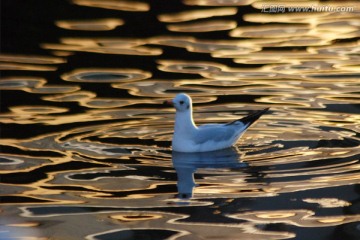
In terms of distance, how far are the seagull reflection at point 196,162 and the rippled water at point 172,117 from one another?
22 millimetres

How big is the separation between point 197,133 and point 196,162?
0.56 metres

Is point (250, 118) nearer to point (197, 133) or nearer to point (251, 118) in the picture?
point (251, 118)

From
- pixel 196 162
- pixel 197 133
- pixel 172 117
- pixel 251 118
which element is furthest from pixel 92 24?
pixel 196 162

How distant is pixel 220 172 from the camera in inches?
472

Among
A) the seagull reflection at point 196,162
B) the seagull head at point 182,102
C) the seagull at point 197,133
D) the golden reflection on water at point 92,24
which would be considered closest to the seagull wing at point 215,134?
the seagull at point 197,133

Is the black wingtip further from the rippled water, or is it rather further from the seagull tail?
the rippled water

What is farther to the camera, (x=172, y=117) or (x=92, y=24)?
(x=92, y=24)

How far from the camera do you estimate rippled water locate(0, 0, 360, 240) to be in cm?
1045

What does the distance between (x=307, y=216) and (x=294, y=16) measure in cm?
1158

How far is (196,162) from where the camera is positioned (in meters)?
12.6

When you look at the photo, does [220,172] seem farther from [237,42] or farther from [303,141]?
[237,42]

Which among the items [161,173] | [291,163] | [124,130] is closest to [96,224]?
[161,173]

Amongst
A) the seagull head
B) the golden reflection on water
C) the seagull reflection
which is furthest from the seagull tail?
the golden reflection on water

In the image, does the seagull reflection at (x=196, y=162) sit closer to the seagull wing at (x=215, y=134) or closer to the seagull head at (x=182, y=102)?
the seagull wing at (x=215, y=134)
